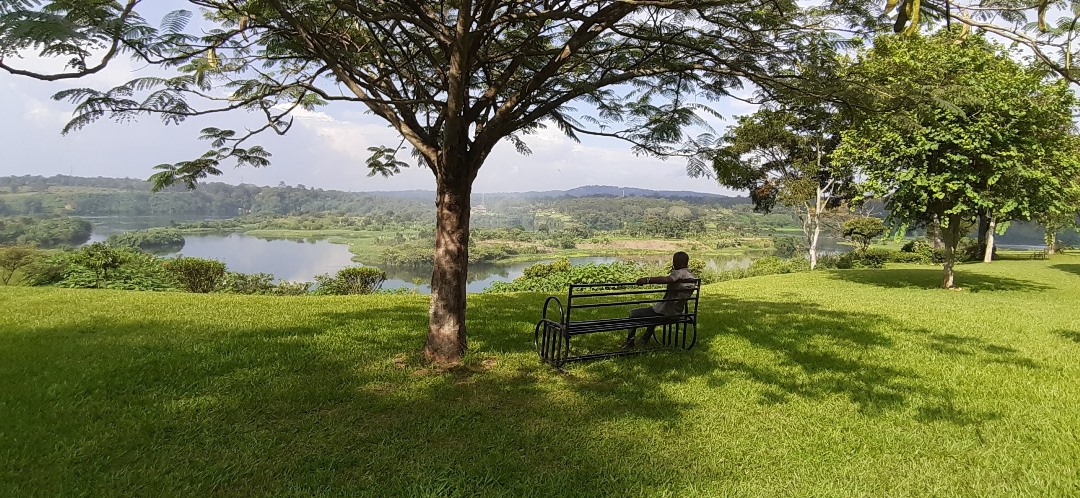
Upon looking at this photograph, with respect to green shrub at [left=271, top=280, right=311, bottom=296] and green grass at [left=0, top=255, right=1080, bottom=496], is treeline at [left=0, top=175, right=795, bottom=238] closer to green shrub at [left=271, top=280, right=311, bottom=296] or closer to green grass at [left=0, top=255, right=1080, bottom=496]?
green shrub at [left=271, top=280, right=311, bottom=296]

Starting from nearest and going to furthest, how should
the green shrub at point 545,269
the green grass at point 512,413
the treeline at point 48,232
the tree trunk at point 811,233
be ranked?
the green grass at point 512,413
the green shrub at point 545,269
the tree trunk at point 811,233
the treeline at point 48,232

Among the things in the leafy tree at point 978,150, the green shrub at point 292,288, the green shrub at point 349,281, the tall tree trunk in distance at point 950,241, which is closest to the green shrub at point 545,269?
the green shrub at point 349,281

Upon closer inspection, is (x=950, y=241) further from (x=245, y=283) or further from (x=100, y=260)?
(x=100, y=260)

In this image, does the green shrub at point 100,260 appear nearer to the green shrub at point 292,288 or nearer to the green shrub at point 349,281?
the green shrub at point 292,288

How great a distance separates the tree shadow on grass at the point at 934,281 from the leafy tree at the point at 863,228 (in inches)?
400

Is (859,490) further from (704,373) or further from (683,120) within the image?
(683,120)

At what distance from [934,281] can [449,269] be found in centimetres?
1694

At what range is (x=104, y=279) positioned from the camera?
12.7 meters

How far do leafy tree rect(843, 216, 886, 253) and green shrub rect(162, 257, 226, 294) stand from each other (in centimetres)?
2963

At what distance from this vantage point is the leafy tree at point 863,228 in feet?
91.4

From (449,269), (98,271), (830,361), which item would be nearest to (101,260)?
(98,271)

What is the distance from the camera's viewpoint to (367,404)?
425cm

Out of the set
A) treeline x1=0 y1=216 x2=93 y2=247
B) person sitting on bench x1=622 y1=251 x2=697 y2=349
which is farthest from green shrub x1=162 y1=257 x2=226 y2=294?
treeline x1=0 y1=216 x2=93 y2=247

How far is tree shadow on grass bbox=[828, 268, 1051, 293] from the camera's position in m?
14.4
